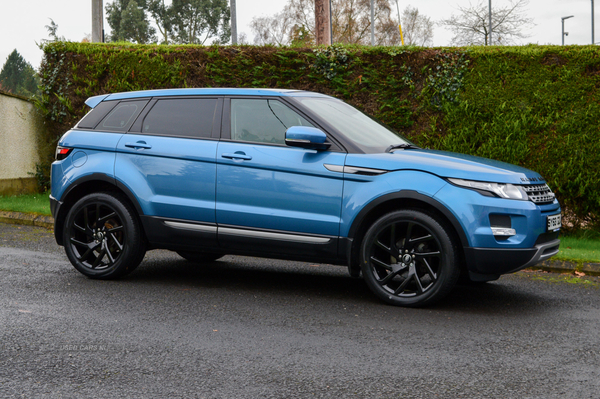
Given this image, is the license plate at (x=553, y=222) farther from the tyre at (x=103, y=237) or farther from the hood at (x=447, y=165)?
the tyre at (x=103, y=237)

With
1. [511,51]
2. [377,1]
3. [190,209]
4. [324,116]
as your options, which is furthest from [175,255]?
[377,1]

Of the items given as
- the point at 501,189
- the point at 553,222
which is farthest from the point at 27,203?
the point at 553,222

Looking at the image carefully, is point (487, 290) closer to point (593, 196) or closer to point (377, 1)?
point (593, 196)

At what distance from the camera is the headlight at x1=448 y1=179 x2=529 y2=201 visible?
201 inches

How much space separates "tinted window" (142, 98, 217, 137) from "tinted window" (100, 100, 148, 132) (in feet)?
0.56

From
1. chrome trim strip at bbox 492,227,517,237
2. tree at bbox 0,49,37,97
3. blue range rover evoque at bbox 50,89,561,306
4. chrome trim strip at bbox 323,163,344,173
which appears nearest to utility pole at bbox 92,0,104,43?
blue range rover evoque at bbox 50,89,561,306

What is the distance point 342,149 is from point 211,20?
57.9m

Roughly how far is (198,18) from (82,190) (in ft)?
186

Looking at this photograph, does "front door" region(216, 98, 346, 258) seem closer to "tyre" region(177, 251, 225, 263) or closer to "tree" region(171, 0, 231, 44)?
"tyre" region(177, 251, 225, 263)

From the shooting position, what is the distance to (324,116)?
5.91 meters

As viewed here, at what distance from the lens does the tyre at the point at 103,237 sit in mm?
6291

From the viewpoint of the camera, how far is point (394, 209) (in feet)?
18.0

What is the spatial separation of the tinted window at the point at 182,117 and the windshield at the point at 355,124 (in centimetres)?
91

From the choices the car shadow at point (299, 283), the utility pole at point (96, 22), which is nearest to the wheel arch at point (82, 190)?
the car shadow at point (299, 283)
